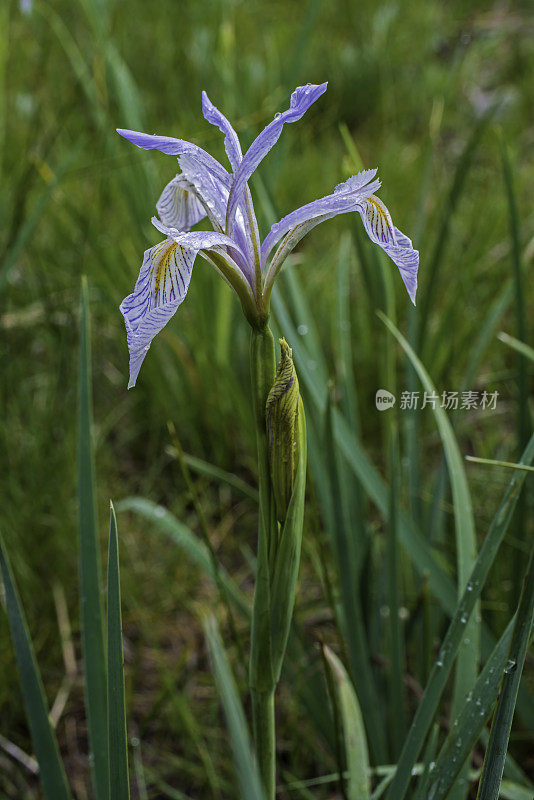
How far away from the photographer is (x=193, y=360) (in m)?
1.89

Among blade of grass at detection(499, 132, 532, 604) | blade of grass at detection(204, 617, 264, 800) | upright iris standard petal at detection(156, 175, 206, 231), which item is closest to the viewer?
blade of grass at detection(204, 617, 264, 800)

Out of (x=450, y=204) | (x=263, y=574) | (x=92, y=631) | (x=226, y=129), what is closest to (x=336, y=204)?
(x=226, y=129)

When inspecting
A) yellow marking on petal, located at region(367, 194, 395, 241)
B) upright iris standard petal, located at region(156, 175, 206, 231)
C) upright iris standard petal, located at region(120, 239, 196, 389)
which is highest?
upright iris standard petal, located at region(156, 175, 206, 231)

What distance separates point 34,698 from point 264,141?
634mm

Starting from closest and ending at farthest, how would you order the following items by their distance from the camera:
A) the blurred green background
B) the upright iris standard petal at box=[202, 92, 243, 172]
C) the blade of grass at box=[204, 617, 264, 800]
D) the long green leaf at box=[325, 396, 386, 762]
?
the blade of grass at box=[204, 617, 264, 800], the upright iris standard petal at box=[202, 92, 243, 172], the long green leaf at box=[325, 396, 386, 762], the blurred green background

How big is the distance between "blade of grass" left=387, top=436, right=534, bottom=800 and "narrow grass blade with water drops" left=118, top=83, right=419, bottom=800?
15 cm

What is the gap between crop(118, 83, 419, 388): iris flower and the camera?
2.06ft

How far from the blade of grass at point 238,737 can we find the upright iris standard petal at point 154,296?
26 centimetres

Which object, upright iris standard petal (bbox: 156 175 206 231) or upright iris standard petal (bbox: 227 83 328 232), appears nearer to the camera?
upright iris standard petal (bbox: 227 83 328 232)

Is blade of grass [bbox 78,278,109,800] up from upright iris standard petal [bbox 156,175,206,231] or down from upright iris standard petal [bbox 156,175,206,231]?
down

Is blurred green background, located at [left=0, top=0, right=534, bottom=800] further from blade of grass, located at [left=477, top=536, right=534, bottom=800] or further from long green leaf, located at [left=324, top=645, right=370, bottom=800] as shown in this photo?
blade of grass, located at [left=477, top=536, right=534, bottom=800]

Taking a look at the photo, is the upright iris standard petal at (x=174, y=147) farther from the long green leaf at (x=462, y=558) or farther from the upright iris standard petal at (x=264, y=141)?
the long green leaf at (x=462, y=558)

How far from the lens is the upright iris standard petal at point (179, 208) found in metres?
0.86

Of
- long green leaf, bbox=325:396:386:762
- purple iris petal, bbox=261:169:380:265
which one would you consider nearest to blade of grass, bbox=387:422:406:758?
long green leaf, bbox=325:396:386:762
